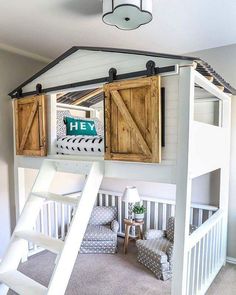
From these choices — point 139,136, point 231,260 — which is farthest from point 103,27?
point 231,260

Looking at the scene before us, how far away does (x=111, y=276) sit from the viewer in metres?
2.80

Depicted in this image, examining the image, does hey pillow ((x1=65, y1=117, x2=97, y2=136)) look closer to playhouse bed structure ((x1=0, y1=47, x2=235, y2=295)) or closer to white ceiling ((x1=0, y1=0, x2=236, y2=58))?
playhouse bed structure ((x1=0, y1=47, x2=235, y2=295))

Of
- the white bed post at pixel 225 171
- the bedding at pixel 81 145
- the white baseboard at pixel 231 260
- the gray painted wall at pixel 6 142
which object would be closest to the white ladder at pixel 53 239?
the bedding at pixel 81 145

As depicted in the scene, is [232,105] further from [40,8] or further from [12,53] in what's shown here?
[12,53]

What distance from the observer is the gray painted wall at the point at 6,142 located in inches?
123

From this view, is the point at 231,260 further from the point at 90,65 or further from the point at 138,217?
the point at 90,65

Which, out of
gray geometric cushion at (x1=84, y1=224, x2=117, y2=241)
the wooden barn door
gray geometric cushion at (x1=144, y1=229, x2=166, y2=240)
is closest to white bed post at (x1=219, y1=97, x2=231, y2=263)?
gray geometric cushion at (x1=144, y1=229, x2=166, y2=240)

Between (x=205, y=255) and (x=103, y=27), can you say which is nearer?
(x=205, y=255)

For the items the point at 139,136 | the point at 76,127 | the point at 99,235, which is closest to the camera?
the point at 139,136

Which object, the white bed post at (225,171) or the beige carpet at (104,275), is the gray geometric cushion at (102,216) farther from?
the white bed post at (225,171)

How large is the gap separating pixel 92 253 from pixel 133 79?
2.47 metres

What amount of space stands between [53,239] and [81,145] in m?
0.90

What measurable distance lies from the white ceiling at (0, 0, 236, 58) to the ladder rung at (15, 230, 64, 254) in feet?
6.55

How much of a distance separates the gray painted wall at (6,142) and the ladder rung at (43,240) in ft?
3.83
